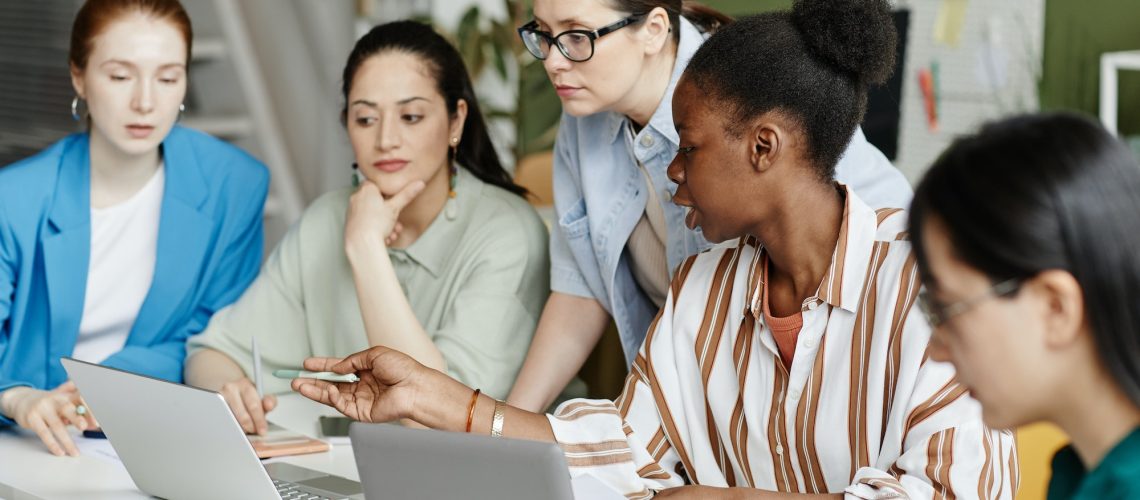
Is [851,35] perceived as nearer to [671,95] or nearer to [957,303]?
[671,95]

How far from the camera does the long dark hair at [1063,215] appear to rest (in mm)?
804

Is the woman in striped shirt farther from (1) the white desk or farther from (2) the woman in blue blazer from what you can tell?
(2) the woman in blue blazer

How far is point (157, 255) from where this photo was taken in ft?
7.38

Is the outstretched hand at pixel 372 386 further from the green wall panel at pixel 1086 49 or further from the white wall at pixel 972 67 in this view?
the green wall panel at pixel 1086 49

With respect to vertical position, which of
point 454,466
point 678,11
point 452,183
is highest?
point 678,11

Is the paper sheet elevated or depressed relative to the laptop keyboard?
elevated

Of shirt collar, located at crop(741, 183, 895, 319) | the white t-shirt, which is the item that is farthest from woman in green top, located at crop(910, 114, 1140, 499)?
the white t-shirt

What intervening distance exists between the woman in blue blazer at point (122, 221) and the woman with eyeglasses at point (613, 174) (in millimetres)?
699

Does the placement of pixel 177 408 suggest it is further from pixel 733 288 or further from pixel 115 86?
pixel 115 86

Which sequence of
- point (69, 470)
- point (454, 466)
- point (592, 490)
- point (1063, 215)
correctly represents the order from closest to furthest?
point (1063, 215) < point (454, 466) < point (592, 490) < point (69, 470)

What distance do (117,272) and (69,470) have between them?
2.13 feet

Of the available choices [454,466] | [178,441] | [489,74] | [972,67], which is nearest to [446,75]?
[178,441]

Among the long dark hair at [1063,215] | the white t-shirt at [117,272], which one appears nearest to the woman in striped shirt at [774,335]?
the long dark hair at [1063,215]

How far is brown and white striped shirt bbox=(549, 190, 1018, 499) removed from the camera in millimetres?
1311
